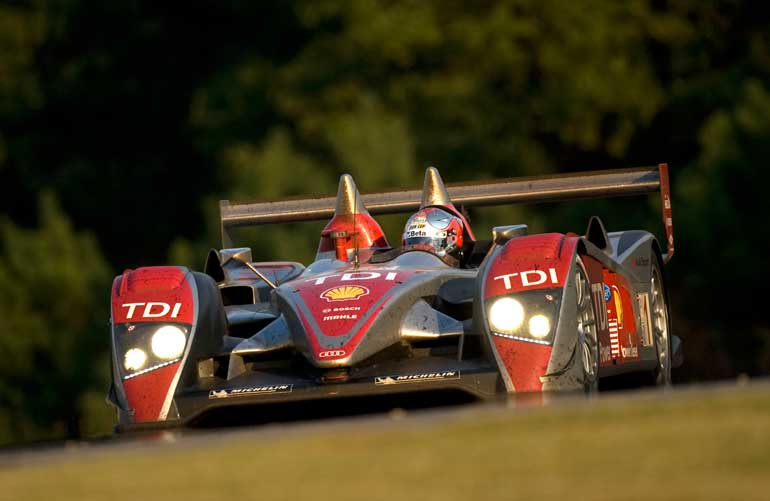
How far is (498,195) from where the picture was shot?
41.4 ft

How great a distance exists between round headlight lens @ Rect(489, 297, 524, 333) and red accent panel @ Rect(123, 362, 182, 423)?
164 cm

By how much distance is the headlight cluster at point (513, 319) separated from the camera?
8578 millimetres

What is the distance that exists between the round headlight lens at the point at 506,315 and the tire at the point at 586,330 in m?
0.36

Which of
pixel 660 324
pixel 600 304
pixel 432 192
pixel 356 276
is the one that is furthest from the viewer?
pixel 660 324

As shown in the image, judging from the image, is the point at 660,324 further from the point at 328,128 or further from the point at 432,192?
the point at 328,128

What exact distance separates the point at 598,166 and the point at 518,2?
140 inches

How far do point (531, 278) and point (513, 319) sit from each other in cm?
24

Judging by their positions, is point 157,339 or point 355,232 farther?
point 355,232

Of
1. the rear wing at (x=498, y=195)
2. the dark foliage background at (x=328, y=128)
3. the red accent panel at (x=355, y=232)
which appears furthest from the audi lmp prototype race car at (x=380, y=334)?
the dark foliage background at (x=328, y=128)

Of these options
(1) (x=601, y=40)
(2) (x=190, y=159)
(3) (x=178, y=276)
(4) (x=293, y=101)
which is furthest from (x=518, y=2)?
(3) (x=178, y=276)

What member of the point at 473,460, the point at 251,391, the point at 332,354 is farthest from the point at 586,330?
the point at 473,460

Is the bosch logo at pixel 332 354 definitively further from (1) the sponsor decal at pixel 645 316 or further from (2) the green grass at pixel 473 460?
(1) the sponsor decal at pixel 645 316

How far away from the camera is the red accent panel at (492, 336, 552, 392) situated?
8508mm

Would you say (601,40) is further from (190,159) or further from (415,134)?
(190,159)
